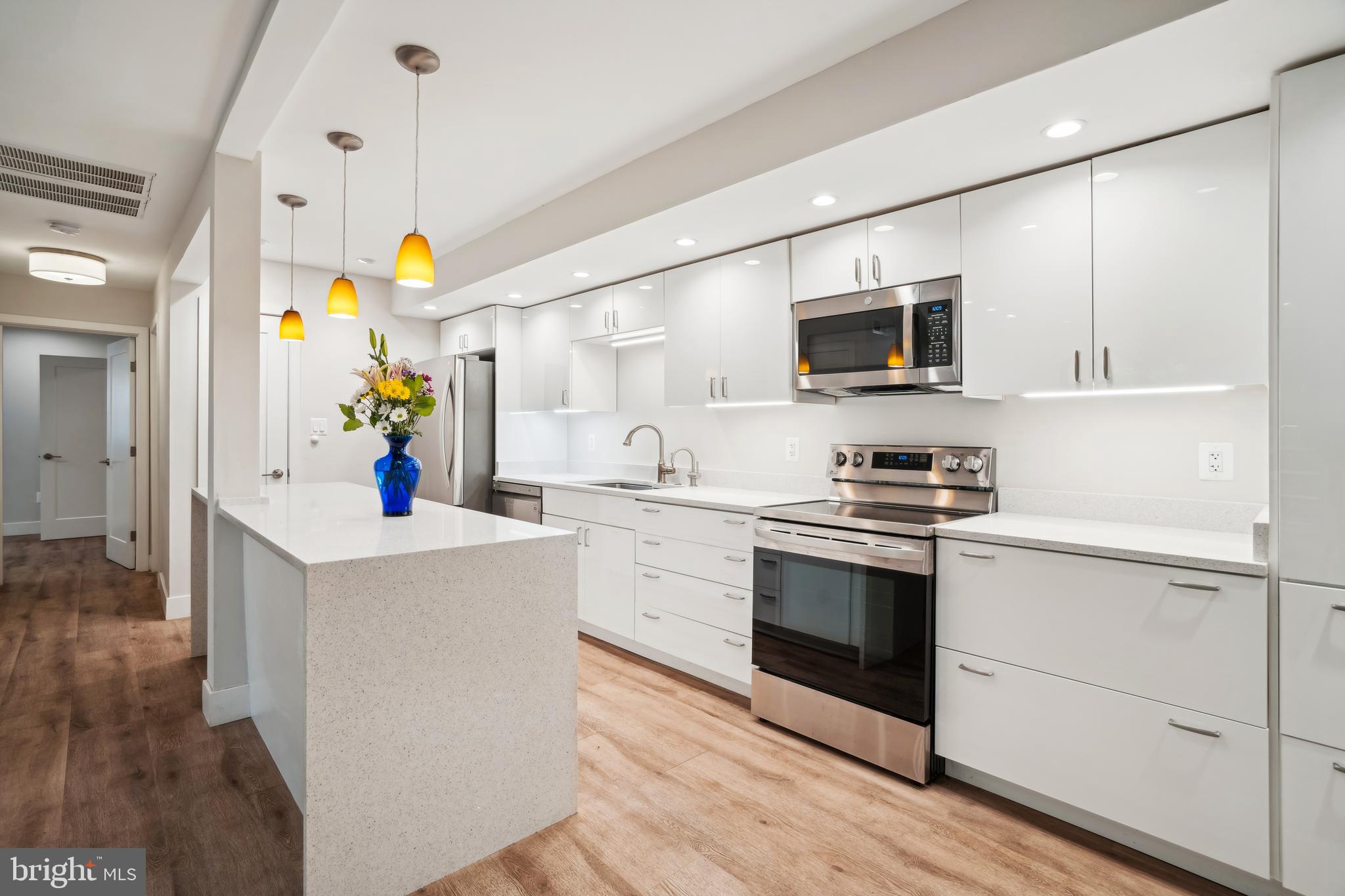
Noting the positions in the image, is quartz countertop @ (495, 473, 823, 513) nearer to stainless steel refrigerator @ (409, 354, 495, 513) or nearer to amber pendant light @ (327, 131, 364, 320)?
stainless steel refrigerator @ (409, 354, 495, 513)

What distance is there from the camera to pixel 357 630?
1603 millimetres

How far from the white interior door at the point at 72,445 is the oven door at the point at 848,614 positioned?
7853 mm

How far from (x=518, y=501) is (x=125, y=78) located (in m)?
2.78

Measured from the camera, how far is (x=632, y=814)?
2051mm

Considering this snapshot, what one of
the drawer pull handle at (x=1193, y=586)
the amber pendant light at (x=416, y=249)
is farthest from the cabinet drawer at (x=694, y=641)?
the amber pendant light at (x=416, y=249)

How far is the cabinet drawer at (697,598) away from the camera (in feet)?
9.41

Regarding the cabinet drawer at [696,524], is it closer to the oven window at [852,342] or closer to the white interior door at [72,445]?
the oven window at [852,342]

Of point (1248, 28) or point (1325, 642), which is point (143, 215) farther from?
point (1325, 642)

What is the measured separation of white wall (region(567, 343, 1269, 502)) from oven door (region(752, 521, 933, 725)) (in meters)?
0.70

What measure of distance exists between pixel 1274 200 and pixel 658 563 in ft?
8.43

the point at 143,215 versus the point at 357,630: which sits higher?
the point at 143,215

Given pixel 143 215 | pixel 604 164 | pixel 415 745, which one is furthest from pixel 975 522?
pixel 143 215

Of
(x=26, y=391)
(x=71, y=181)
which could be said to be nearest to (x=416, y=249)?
(x=71, y=181)

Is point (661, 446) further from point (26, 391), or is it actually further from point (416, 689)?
point (26, 391)
